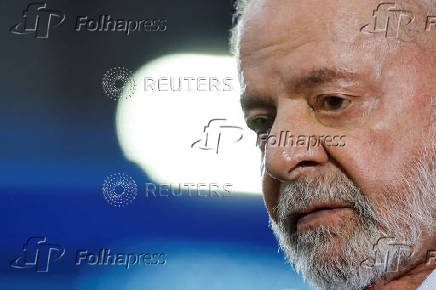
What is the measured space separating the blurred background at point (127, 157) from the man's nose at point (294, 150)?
79 cm

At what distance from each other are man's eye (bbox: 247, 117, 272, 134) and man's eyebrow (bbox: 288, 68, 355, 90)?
0.12 meters

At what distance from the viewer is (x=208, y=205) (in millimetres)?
1714

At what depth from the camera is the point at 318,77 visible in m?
0.87

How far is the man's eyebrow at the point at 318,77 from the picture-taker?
86cm

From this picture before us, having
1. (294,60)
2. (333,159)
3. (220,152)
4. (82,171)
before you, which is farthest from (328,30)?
(82,171)

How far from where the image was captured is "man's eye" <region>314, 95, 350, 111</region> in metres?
0.87

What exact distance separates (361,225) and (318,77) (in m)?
0.25
